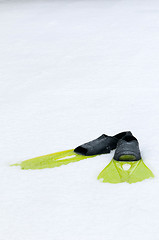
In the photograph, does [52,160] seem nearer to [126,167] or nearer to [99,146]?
[99,146]

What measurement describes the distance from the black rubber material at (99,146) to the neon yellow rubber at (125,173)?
178 millimetres

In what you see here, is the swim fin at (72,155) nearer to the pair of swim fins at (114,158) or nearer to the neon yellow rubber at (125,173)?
the pair of swim fins at (114,158)

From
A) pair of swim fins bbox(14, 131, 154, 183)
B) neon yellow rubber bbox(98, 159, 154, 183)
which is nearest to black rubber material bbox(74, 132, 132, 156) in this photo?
pair of swim fins bbox(14, 131, 154, 183)

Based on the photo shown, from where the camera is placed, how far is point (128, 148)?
6.82 ft

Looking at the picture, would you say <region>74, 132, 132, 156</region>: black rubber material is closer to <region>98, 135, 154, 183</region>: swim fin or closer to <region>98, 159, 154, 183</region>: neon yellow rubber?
<region>98, 135, 154, 183</region>: swim fin

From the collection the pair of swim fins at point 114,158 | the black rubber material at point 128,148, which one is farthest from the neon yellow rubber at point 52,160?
the black rubber material at point 128,148

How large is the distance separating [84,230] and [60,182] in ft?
1.27

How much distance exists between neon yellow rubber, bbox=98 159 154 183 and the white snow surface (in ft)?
0.12

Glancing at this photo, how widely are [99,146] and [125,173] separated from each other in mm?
292

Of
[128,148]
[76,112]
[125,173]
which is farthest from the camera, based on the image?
[76,112]

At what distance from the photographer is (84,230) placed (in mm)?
1593

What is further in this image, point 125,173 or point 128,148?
point 128,148

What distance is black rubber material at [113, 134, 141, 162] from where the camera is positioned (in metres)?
2.05

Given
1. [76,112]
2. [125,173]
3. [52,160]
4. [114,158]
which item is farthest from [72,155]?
[76,112]
